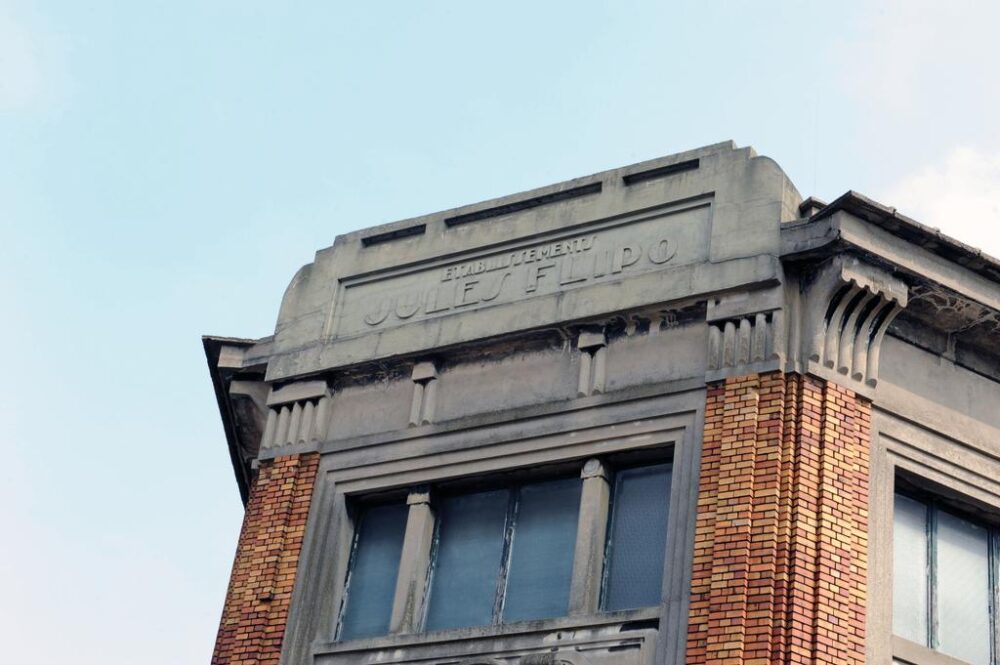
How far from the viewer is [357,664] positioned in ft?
58.4

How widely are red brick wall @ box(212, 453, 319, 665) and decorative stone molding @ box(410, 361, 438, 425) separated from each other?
1.30m

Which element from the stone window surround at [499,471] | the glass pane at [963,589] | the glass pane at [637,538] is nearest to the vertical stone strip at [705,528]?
the stone window surround at [499,471]

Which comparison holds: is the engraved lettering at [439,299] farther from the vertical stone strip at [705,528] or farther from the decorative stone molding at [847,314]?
the decorative stone molding at [847,314]

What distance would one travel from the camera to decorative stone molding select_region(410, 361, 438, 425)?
18.9 meters

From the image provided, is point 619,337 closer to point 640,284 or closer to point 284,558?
point 640,284

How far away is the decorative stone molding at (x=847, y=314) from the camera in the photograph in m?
17.0

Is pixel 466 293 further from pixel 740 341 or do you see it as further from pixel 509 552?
pixel 740 341

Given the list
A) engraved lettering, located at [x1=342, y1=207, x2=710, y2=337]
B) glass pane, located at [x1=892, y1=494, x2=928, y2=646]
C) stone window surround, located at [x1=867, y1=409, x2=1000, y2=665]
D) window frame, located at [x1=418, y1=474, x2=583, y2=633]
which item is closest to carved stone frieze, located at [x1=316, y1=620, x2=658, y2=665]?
window frame, located at [x1=418, y1=474, x2=583, y2=633]

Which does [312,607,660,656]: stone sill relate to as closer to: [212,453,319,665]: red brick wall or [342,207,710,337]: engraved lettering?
[212,453,319,665]: red brick wall

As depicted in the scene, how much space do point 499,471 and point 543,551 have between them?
3.19 feet

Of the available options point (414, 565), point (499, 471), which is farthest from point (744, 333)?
point (414, 565)

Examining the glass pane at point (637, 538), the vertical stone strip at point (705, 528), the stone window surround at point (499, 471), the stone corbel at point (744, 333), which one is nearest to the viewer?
the vertical stone strip at point (705, 528)

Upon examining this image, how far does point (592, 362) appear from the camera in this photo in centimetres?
1811

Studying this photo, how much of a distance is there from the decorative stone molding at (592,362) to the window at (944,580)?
314 centimetres
